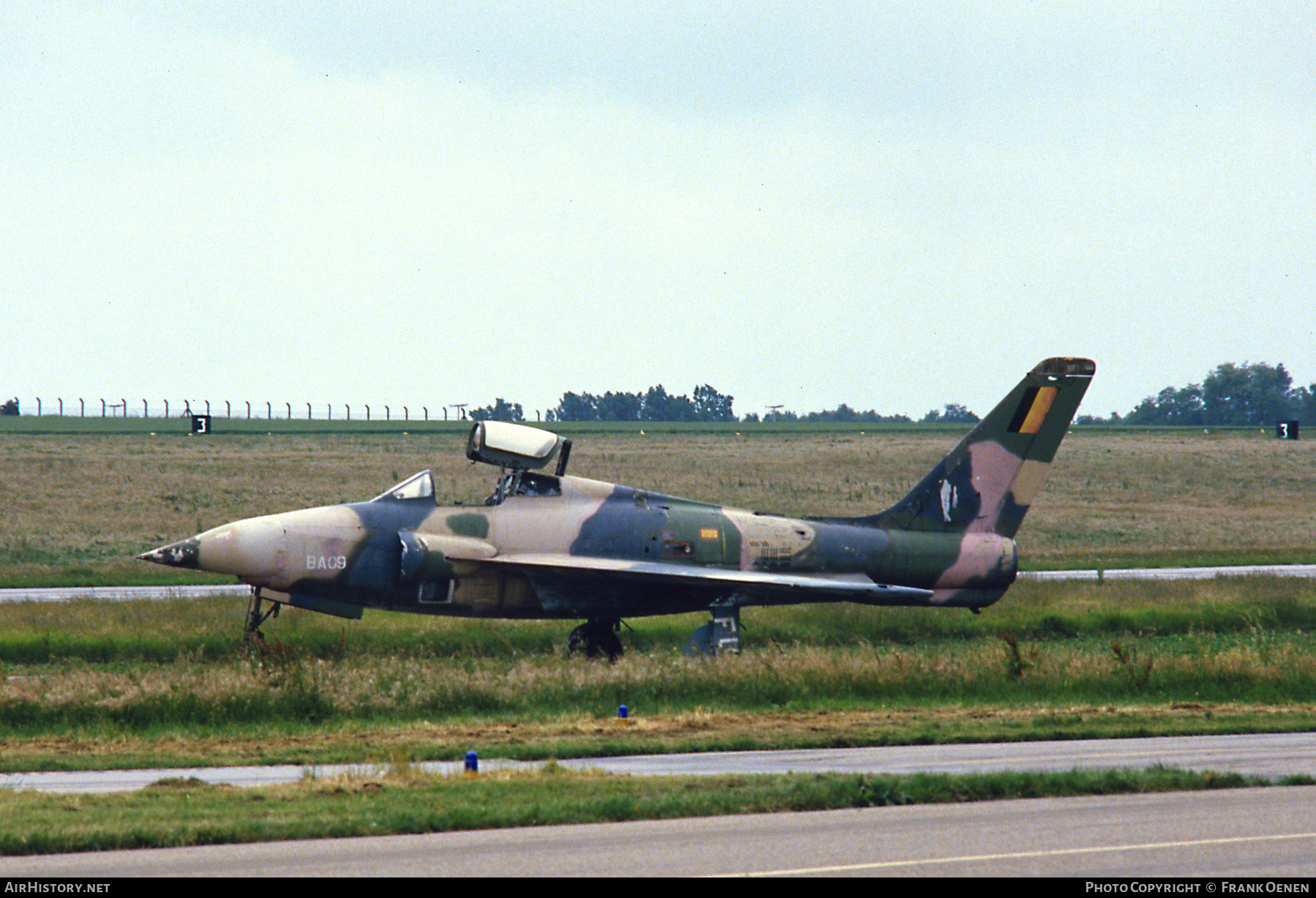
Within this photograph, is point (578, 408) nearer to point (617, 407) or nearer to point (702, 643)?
point (617, 407)

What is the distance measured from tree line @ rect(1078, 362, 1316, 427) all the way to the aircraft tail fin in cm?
16447

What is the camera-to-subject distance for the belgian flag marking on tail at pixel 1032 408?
24.0m

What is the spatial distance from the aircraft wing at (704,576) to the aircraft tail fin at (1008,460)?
8.36 ft

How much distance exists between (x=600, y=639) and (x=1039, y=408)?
9.25 m

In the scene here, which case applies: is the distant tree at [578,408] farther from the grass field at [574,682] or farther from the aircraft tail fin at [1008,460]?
the aircraft tail fin at [1008,460]

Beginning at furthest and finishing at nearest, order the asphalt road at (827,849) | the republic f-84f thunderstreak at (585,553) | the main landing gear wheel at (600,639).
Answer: the main landing gear wheel at (600,639) → the republic f-84f thunderstreak at (585,553) → the asphalt road at (827,849)

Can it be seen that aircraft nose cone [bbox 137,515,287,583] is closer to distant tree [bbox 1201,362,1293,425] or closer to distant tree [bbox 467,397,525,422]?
distant tree [bbox 467,397,525,422]

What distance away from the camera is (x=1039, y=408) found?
24.0m

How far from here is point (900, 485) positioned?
233ft

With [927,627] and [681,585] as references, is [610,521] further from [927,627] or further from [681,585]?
[927,627]

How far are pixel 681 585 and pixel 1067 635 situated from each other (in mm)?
9873

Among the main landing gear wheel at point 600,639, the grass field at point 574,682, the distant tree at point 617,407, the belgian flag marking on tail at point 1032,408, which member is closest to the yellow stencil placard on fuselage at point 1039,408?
the belgian flag marking on tail at point 1032,408

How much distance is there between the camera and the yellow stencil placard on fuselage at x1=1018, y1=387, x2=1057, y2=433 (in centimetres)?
2398
